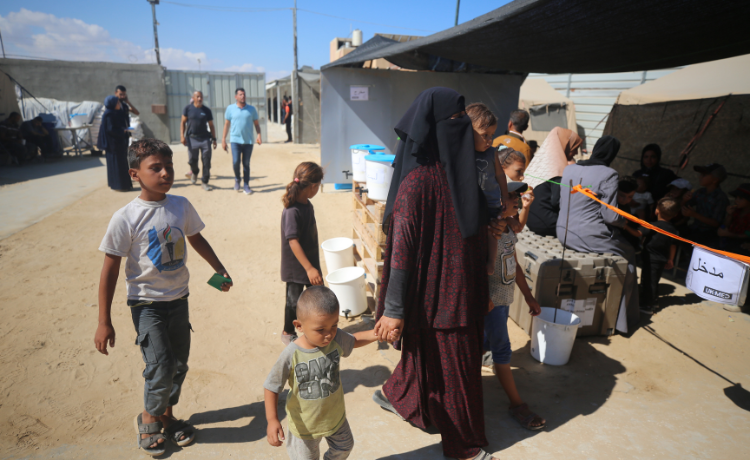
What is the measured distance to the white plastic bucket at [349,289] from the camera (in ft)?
13.1

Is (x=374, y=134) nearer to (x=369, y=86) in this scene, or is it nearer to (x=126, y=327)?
(x=369, y=86)

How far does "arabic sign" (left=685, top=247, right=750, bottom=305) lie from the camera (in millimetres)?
2830

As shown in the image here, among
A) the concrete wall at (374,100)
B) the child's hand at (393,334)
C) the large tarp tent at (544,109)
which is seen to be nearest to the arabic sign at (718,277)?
the child's hand at (393,334)

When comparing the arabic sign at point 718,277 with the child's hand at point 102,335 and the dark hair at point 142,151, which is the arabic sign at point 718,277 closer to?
Result: the dark hair at point 142,151

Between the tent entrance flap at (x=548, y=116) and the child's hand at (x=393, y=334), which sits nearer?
the child's hand at (x=393, y=334)

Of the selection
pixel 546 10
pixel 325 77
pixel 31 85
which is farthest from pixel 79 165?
pixel 546 10

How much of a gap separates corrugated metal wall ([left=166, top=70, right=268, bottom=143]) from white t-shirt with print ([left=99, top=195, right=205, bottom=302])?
16.2 metres

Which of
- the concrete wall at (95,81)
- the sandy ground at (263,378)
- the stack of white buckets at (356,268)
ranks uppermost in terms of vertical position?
the concrete wall at (95,81)

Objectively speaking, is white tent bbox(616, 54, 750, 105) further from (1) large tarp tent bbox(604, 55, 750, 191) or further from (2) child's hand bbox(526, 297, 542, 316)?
(2) child's hand bbox(526, 297, 542, 316)

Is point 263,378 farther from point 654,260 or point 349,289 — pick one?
point 654,260

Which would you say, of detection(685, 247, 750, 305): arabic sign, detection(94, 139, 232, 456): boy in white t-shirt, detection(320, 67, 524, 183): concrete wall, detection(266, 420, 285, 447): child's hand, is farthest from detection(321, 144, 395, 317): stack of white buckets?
detection(320, 67, 524, 183): concrete wall

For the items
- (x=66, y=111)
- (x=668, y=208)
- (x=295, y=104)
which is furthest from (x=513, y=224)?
(x=66, y=111)

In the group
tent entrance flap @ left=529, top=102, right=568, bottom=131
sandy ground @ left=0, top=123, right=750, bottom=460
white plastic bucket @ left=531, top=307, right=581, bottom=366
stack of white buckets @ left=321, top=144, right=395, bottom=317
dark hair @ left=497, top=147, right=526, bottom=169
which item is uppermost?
tent entrance flap @ left=529, top=102, right=568, bottom=131

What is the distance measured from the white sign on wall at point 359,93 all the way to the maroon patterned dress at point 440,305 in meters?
7.03
